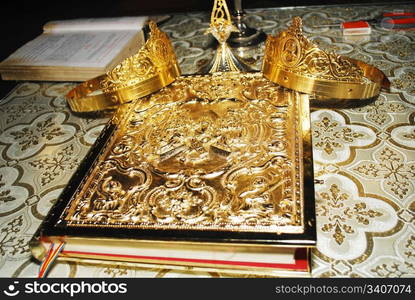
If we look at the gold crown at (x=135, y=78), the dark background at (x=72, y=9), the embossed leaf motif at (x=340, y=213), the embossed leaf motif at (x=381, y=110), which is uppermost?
the dark background at (x=72, y=9)

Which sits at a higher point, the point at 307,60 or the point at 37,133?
the point at 307,60

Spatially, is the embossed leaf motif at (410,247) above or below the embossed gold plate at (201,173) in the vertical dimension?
below

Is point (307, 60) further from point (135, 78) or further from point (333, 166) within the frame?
point (135, 78)

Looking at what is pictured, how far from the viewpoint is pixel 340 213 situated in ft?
2.10

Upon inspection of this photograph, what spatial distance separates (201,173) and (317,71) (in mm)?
368

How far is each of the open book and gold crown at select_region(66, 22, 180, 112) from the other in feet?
0.71

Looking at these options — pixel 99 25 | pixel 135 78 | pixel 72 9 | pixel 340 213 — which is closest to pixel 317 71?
pixel 340 213

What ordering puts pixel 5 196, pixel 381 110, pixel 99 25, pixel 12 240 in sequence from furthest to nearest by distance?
1. pixel 99 25
2. pixel 381 110
3. pixel 5 196
4. pixel 12 240

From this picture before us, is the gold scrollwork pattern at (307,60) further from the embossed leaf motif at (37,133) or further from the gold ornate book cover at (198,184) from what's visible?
the embossed leaf motif at (37,133)

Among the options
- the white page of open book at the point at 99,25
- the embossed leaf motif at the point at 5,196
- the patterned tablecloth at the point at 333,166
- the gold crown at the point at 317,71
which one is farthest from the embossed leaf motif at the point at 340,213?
the white page of open book at the point at 99,25

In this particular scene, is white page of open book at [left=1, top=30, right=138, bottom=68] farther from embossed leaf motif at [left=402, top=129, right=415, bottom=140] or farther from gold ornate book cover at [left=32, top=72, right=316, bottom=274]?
embossed leaf motif at [left=402, top=129, right=415, bottom=140]

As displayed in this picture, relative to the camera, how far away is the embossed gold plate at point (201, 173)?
54 cm

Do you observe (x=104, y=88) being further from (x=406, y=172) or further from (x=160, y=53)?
(x=406, y=172)

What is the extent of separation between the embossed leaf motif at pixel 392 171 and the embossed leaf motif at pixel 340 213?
77 millimetres
